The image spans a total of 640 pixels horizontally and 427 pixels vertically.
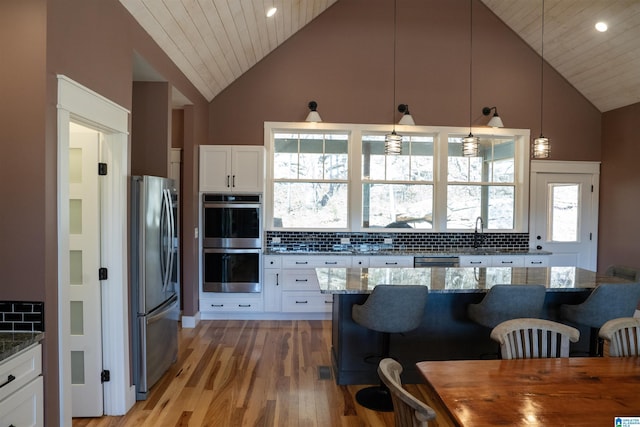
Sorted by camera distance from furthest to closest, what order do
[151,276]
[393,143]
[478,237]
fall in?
[478,237] < [393,143] < [151,276]

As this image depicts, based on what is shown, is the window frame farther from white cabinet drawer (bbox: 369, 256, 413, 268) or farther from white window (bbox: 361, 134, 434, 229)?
white cabinet drawer (bbox: 369, 256, 413, 268)

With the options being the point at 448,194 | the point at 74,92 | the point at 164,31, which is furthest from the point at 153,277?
the point at 448,194

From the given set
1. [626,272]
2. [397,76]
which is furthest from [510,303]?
[397,76]

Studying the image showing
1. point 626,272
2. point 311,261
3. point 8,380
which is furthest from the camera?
point 311,261

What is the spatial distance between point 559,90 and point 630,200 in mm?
1825

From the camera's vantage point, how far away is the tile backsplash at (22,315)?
194cm

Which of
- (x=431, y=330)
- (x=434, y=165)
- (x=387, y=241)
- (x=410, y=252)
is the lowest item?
(x=431, y=330)

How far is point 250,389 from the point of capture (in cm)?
318

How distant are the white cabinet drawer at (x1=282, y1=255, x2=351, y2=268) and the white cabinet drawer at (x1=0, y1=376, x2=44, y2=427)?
3.23 metres

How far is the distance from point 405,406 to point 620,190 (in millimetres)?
5939

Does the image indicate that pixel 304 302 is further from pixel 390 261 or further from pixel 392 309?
pixel 392 309

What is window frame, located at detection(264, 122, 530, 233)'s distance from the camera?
5434 millimetres

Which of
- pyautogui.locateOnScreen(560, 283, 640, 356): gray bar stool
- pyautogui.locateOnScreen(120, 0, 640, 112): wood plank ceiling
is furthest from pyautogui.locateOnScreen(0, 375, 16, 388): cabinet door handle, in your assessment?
pyautogui.locateOnScreen(560, 283, 640, 356): gray bar stool

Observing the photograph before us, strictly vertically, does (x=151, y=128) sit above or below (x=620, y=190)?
above
